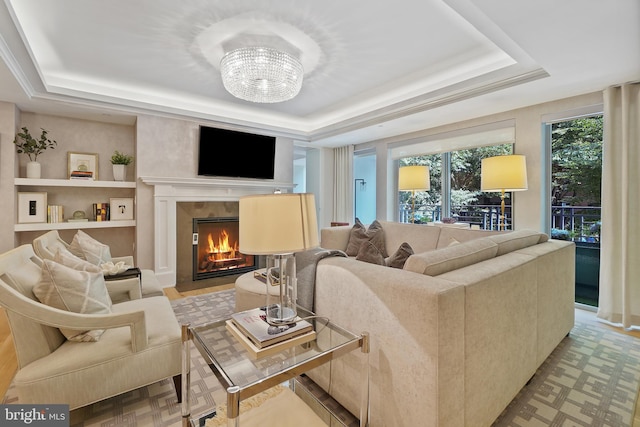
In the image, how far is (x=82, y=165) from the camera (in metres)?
3.95

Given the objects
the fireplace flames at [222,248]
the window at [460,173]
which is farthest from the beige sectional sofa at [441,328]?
the fireplace flames at [222,248]

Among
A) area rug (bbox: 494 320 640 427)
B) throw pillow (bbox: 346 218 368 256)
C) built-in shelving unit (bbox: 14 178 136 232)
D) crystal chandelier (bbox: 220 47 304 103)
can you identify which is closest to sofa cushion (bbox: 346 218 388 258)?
throw pillow (bbox: 346 218 368 256)

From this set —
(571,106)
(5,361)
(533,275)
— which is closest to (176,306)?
(5,361)

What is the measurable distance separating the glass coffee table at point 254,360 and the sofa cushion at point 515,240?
121 cm

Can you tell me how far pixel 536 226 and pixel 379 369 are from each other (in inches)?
124

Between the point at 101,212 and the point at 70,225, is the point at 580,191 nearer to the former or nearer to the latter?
the point at 101,212

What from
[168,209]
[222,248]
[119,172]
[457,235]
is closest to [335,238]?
[457,235]

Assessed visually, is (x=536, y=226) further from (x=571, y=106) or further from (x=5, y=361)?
(x=5, y=361)

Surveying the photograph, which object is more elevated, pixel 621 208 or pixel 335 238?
pixel 621 208

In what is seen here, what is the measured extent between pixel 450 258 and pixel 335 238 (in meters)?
2.50

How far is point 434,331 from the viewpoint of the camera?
1126 millimetres

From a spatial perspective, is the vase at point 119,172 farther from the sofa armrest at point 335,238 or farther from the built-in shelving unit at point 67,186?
the sofa armrest at point 335,238

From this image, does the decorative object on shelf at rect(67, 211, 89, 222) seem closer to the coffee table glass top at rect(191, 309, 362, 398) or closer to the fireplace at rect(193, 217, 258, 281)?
the fireplace at rect(193, 217, 258, 281)

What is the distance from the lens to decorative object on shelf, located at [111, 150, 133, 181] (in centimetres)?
394
